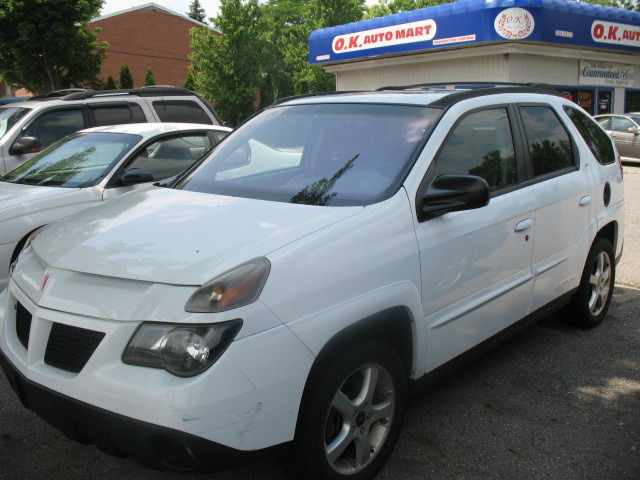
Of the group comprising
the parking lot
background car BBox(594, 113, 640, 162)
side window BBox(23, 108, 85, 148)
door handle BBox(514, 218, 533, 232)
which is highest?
side window BBox(23, 108, 85, 148)

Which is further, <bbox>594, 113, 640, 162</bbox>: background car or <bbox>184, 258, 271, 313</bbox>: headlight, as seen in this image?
<bbox>594, 113, 640, 162</bbox>: background car

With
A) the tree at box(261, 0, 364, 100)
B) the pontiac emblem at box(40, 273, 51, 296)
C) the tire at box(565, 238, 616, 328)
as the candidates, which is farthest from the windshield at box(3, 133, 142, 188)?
the tree at box(261, 0, 364, 100)

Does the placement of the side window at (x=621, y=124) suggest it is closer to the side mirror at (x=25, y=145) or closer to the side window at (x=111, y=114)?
the side window at (x=111, y=114)

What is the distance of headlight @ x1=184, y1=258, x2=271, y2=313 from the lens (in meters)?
2.27

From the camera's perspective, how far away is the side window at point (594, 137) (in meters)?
4.67

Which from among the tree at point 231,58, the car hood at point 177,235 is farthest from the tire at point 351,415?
the tree at point 231,58

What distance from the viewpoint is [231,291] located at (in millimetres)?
2301

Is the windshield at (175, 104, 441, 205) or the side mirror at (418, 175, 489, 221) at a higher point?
the windshield at (175, 104, 441, 205)

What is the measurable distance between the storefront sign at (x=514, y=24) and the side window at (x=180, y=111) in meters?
13.4

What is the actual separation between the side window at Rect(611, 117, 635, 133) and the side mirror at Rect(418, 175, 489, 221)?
1652 centimetres

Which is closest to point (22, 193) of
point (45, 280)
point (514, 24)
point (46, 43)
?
point (45, 280)

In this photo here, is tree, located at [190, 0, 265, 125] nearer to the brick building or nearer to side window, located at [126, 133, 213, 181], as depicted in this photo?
the brick building

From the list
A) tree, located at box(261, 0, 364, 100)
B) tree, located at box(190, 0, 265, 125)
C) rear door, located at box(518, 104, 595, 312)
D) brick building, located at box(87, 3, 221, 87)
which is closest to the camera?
rear door, located at box(518, 104, 595, 312)

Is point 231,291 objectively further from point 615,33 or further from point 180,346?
point 615,33
